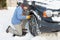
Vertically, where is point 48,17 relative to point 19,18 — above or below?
above

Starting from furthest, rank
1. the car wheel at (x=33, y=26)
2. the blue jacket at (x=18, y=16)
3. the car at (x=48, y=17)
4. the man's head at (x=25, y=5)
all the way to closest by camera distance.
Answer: the man's head at (x=25, y=5), the blue jacket at (x=18, y=16), the car wheel at (x=33, y=26), the car at (x=48, y=17)

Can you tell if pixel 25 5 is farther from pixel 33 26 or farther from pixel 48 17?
pixel 48 17

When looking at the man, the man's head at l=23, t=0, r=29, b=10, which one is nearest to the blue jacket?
the man

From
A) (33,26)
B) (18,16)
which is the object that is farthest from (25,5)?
(33,26)

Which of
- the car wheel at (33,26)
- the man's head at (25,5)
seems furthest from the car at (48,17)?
the man's head at (25,5)

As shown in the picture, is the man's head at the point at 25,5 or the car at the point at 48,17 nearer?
the car at the point at 48,17

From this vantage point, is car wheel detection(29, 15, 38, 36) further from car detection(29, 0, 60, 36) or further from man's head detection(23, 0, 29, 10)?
man's head detection(23, 0, 29, 10)

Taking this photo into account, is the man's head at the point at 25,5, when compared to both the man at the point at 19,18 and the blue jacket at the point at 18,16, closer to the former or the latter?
the man at the point at 19,18

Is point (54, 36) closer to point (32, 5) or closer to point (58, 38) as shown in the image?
point (58, 38)

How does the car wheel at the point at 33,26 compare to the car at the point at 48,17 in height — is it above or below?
below

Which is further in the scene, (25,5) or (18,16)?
(25,5)

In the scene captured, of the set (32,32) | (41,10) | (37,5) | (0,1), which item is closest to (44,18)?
(41,10)

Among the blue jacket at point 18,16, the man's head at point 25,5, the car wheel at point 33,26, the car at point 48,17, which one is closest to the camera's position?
the car at point 48,17

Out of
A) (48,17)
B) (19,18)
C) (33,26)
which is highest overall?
(48,17)
